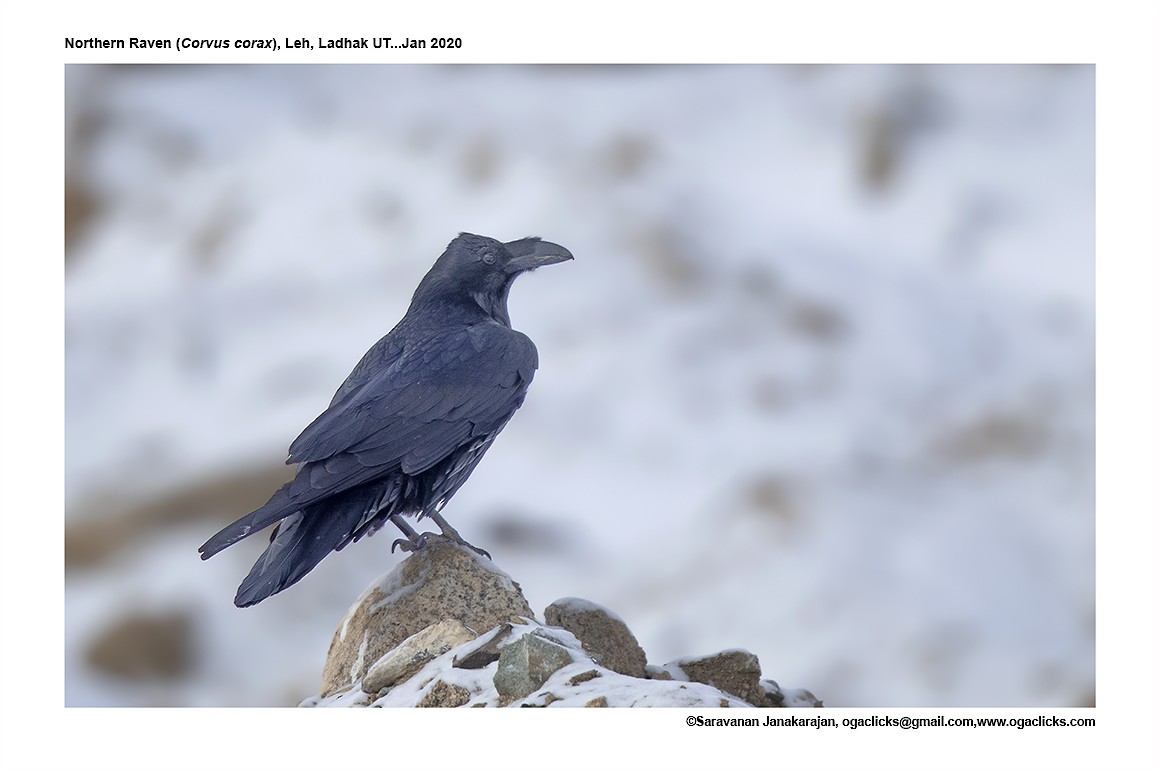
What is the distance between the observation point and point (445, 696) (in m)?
5.84

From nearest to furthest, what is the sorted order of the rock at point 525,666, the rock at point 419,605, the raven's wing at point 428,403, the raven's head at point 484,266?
1. the rock at point 525,666
2. the rock at point 419,605
3. the raven's wing at point 428,403
4. the raven's head at point 484,266

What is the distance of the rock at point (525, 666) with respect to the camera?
5664 millimetres

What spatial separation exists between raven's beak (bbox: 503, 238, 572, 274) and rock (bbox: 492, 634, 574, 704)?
3127 millimetres

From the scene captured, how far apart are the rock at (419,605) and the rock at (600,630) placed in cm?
27

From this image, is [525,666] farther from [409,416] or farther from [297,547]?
[409,416]

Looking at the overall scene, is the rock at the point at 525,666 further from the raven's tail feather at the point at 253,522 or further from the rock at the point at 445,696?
the raven's tail feather at the point at 253,522

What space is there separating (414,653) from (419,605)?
66cm

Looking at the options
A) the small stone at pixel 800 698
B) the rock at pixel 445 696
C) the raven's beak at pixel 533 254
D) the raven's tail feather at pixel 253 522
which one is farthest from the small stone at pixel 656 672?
the raven's beak at pixel 533 254

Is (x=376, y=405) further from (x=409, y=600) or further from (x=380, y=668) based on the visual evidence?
(x=380, y=668)

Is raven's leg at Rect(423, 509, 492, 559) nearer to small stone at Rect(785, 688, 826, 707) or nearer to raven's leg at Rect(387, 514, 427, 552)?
raven's leg at Rect(387, 514, 427, 552)

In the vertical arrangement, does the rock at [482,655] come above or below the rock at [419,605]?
below

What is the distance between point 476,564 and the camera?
7.02m
